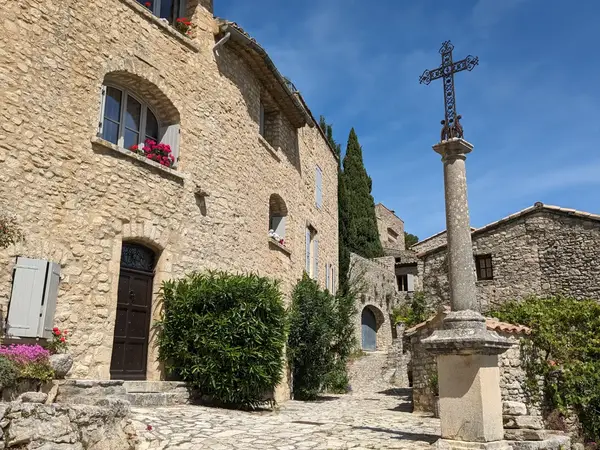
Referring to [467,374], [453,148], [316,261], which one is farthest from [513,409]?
[316,261]

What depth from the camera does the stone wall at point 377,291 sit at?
22266 mm

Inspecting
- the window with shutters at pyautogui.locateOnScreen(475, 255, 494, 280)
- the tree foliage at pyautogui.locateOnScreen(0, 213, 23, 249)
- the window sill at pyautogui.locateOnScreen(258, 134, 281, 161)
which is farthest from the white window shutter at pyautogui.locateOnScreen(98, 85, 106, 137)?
the window with shutters at pyautogui.locateOnScreen(475, 255, 494, 280)

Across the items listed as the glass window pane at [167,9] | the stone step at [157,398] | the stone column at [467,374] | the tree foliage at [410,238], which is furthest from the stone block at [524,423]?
the tree foliage at [410,238]

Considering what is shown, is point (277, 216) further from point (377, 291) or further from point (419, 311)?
point (377, 291)

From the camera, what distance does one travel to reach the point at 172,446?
4.90 meters

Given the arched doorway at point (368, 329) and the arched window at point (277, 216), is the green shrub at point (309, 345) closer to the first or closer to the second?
the arched window at point (277, 216)

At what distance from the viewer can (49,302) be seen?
6754 mm

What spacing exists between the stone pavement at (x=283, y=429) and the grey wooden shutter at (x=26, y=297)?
1756 millimetres

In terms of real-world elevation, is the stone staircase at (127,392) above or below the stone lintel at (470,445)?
above

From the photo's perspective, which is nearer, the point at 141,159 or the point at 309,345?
the point at 141,159

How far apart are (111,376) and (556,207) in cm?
1411

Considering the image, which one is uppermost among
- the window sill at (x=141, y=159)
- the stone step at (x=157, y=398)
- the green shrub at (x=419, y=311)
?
the window sill at (x=141, y=159)

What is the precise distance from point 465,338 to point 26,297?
5.35 meters

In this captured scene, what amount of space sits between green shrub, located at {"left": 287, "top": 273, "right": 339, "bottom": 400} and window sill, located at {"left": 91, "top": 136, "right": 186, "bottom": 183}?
14.3 feet
